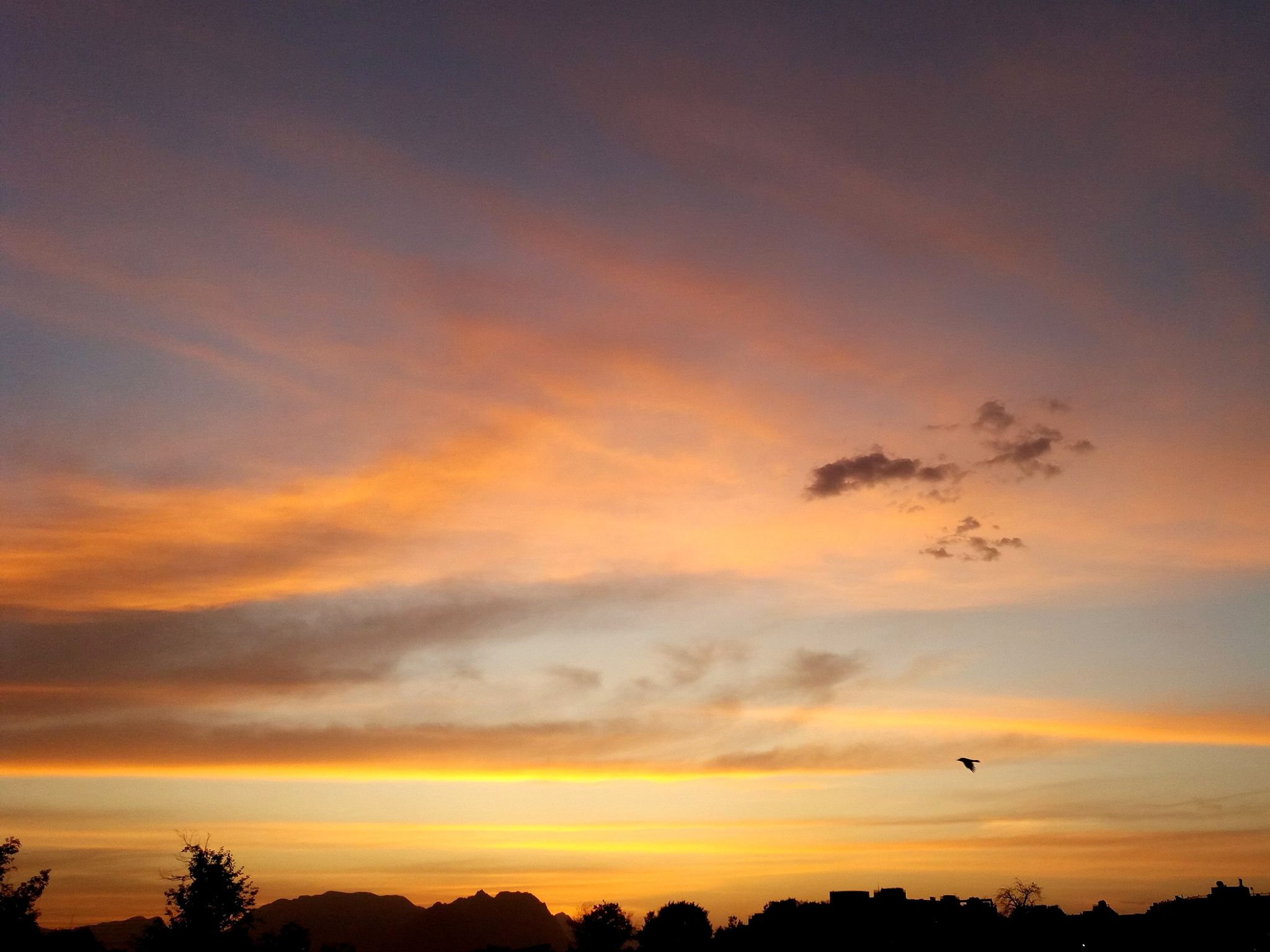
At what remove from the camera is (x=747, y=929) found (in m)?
153

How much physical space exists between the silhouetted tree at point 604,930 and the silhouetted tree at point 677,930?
11.1ft

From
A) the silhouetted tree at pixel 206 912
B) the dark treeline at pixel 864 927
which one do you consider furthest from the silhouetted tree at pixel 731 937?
the silhouetted tree at pixel 206 912

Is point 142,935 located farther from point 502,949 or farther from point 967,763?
point 967,763

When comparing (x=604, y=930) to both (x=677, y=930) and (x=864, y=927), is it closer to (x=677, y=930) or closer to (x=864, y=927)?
(x=677, y=930)

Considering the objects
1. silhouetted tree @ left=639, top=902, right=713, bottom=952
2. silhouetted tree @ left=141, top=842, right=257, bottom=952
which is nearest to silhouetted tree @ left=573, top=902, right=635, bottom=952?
silhouetted tree @ left=639, top=902, right=713, bottom=952

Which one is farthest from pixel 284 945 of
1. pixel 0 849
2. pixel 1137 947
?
pixel 1137 947

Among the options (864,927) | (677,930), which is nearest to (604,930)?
(677,930)

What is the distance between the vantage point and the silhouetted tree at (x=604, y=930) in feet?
558

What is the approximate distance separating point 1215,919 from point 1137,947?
33.1 feet

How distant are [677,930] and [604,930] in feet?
42.0

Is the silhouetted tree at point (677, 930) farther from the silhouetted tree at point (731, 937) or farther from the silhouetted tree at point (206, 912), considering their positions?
the silhouetted tree at point (206, 912)

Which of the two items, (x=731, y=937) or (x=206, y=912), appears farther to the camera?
(x=731, y=937)

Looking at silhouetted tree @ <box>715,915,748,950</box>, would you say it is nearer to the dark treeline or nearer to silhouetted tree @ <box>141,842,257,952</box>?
the dark treeline

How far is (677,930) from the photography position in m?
170
